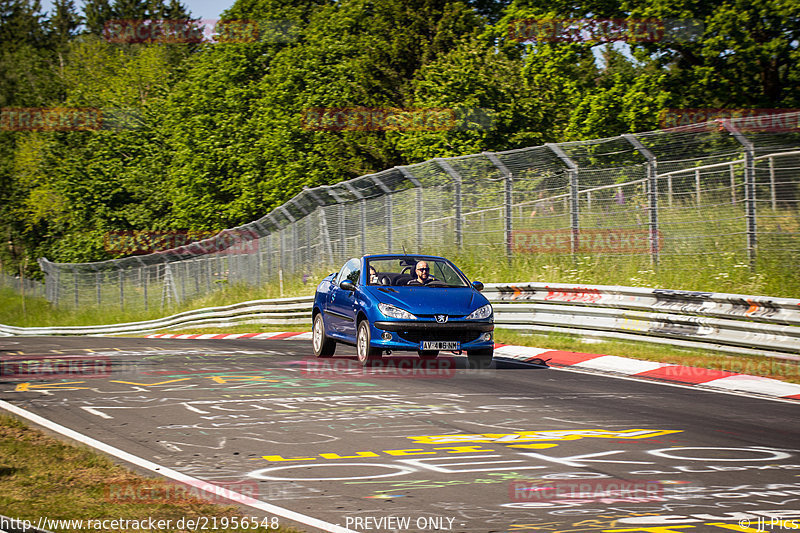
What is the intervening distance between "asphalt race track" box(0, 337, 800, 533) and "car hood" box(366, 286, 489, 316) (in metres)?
0.89

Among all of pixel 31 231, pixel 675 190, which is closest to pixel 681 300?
pixel 675 190

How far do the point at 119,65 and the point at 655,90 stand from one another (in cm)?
5879

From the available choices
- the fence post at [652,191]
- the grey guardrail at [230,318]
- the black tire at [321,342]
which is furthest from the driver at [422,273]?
the grey guardrail at [230,318]

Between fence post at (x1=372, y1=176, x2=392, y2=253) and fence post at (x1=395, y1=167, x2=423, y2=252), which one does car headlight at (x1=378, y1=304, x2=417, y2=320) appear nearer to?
fence post at (x1=395, y1=167, x2=423, y2=252)

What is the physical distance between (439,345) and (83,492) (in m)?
7.25

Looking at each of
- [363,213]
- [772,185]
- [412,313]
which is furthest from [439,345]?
[363,213]

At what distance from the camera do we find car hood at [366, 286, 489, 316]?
42.8ft

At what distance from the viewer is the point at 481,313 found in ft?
43.5

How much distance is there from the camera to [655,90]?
35.5 metres

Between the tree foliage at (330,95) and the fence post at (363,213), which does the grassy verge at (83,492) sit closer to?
the fence post at (363,213)

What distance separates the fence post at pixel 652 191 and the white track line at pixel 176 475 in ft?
34.8

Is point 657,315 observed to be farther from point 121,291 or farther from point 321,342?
point 121,291

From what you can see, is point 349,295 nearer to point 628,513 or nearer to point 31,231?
point 628,513

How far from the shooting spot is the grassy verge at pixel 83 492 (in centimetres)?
551
